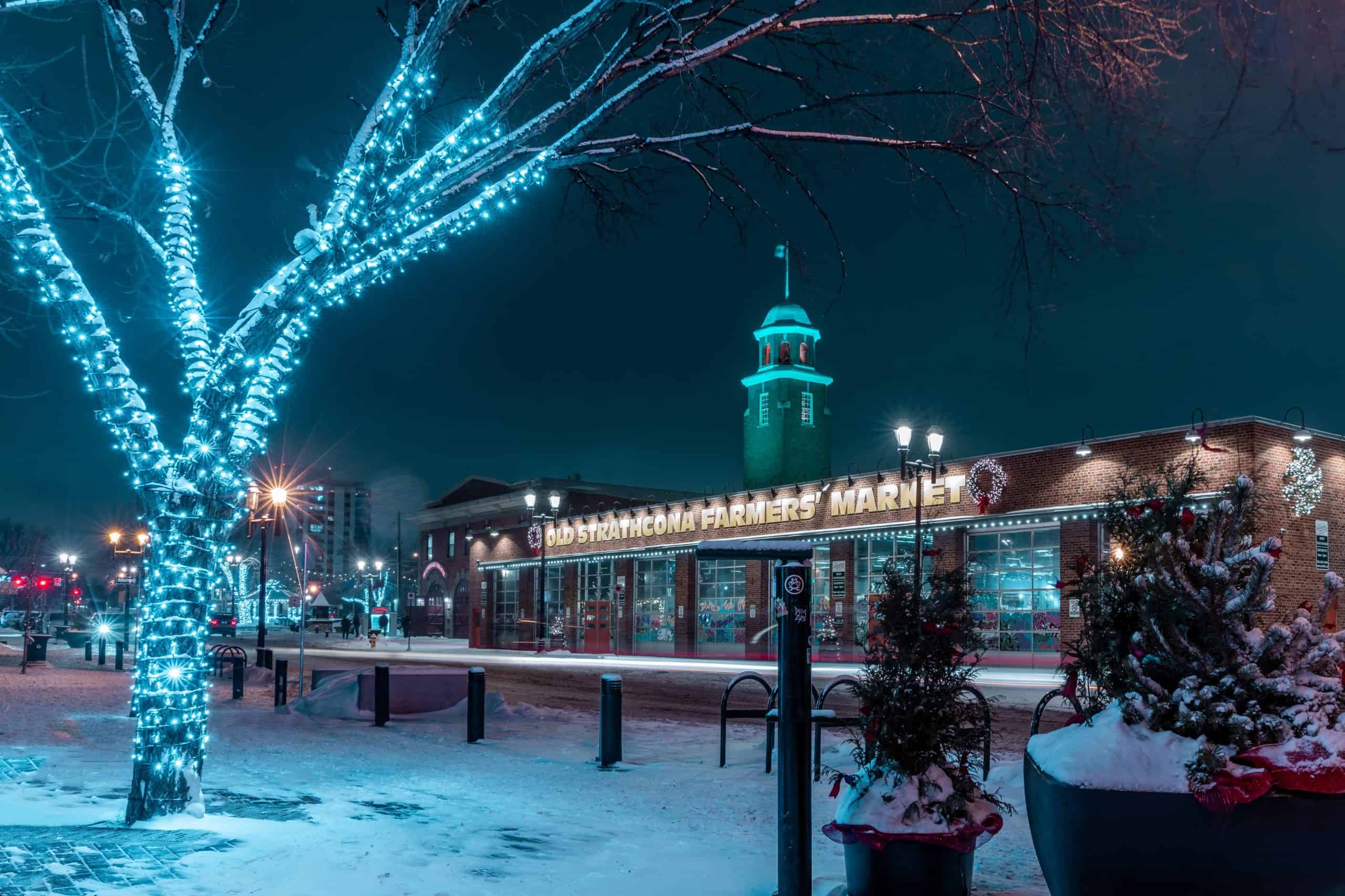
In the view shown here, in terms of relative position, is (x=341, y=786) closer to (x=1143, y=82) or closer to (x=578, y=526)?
(x=1143, y=82)

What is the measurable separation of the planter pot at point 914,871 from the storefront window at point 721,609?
32.8 meters

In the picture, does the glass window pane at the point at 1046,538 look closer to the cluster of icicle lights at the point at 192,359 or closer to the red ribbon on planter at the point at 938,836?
the cluster of icicle lights at the point at 192,359

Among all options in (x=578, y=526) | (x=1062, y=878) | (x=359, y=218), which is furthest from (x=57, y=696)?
(x=578, y=526)

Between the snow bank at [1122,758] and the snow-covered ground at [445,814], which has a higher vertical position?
the snow bank at [1122,758]

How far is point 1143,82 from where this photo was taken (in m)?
5.82

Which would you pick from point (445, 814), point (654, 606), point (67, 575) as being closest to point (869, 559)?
point (654, 606)

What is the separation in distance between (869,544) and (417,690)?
20764 mm

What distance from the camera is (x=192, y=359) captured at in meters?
8.23

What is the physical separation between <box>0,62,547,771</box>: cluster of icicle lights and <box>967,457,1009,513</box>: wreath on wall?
927 inches

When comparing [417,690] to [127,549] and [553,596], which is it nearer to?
[127,549]

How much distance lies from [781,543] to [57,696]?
18.4 metres

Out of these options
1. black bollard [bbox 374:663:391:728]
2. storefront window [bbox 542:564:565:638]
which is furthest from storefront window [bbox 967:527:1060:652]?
storefront window [bbox 542:564:565:638]

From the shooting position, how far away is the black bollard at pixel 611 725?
35.4 feet

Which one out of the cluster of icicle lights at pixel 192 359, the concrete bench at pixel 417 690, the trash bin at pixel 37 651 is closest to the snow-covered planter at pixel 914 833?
the cluster of icicle lights at pixel 192 359
